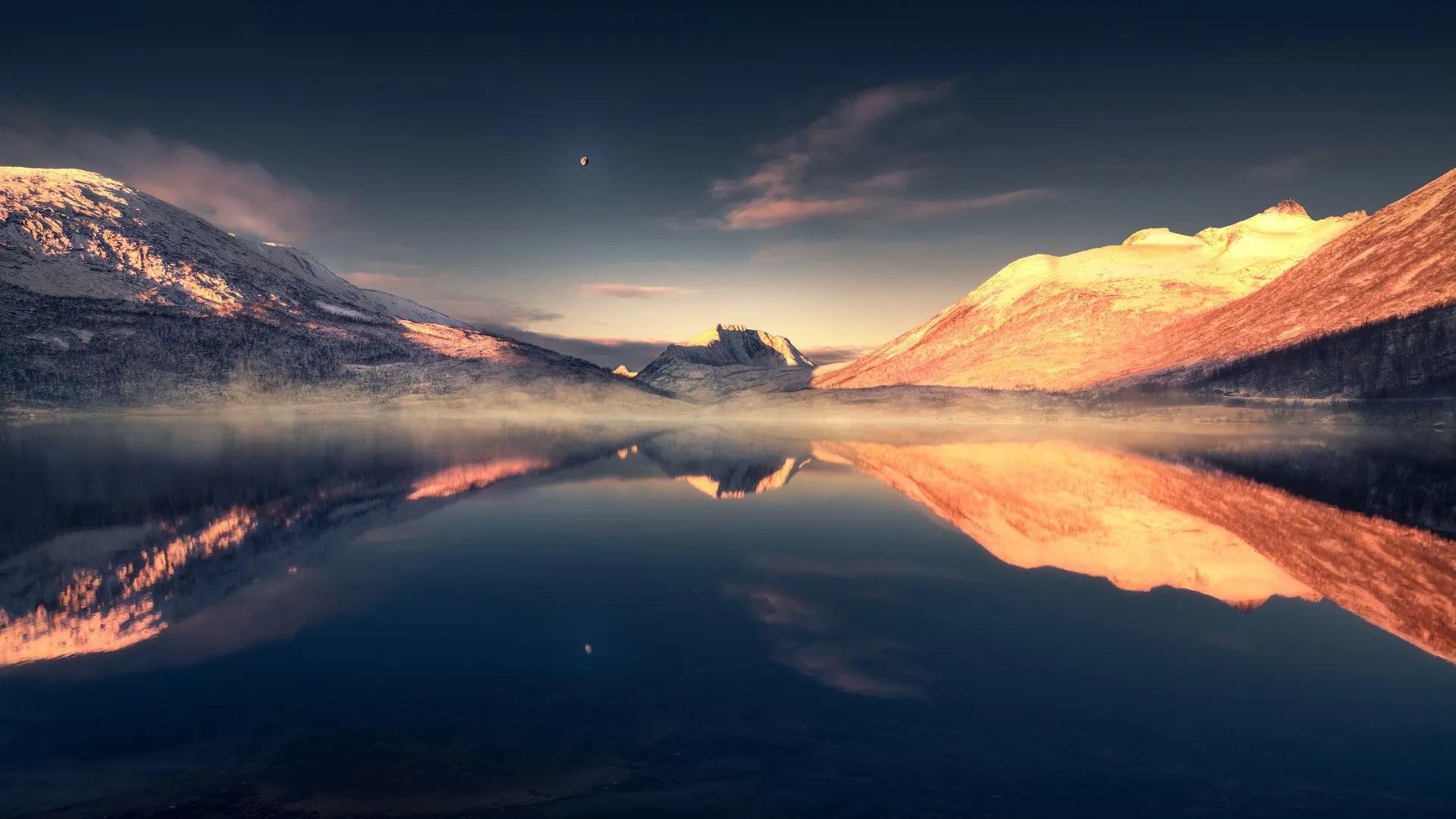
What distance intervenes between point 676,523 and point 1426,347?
116564 millimetres

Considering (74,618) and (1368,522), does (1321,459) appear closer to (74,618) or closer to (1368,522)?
(1368,522)

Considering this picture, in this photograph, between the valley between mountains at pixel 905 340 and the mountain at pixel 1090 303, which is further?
the mountain at pixel 1090 303

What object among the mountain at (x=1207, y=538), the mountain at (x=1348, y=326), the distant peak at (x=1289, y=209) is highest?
the distant peak at (x=1289, y=209)

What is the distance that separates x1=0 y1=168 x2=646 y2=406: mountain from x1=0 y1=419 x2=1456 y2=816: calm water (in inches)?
5385

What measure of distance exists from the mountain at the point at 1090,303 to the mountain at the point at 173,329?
260 ft

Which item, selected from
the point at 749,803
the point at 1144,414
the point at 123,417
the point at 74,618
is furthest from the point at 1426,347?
the point at 123,417

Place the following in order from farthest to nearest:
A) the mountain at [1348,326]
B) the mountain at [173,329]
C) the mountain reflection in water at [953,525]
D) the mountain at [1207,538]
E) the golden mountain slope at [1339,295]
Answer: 1. the mountain at [173,329]
2. the golden mountain slope at [1339,295]
3. the mountain at [1348,326]
4. the mountain at [1207,538]
5. the mountain reflection in water at [953,525]

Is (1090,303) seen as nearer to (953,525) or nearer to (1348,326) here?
(1348,326)

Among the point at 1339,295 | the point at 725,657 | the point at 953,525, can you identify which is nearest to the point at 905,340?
the point at 1339,295

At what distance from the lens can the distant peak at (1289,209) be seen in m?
172

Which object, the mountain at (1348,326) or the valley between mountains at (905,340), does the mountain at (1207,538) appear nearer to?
the mountain at (1348,326)

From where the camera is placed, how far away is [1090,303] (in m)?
163

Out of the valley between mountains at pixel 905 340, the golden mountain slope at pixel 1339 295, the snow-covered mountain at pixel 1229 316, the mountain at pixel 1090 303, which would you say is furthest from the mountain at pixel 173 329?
the golden mountain slope at pixel 1339 295

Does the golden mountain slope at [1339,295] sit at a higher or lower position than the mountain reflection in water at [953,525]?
higher
